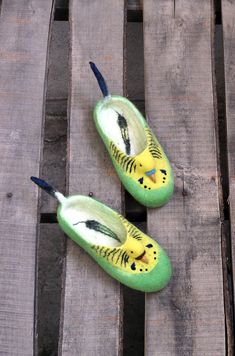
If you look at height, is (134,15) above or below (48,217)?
above

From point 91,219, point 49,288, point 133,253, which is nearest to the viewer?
point 133,253

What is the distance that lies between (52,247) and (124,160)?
575 mm

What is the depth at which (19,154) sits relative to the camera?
1470 millimetres

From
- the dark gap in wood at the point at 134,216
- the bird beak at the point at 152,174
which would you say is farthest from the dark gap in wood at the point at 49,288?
the bird beak at the point at 152,174

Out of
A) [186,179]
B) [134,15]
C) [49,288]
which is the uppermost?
[134,15]

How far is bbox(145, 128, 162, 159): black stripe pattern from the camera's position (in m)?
1.39

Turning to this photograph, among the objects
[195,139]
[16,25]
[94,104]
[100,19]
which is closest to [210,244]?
[195,139]

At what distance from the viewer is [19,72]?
1563 millimetres

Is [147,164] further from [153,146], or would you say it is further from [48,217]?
[48,217]

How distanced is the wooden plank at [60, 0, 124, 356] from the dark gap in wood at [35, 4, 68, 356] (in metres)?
0.15

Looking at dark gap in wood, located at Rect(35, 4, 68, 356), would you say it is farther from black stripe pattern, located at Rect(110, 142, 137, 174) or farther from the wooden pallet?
black stripe pattern, located at Rect(110, 142, 137, 174)

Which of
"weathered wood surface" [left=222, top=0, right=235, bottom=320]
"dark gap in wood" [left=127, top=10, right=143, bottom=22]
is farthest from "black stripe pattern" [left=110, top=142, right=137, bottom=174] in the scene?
"dark gap in wood" [left=127, top=10, right=143, bottom=22]

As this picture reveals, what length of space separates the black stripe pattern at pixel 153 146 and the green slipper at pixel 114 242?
0.16 metres

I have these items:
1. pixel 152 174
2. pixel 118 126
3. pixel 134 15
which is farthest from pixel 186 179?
pixel 134 15
